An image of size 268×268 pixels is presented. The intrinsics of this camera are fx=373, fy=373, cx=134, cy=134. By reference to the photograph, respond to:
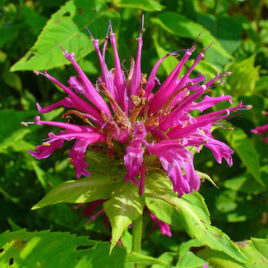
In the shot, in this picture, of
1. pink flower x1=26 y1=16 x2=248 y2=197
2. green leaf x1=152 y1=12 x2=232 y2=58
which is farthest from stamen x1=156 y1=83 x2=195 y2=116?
green leaf x1=152 y1=12 x2=232 y2=58

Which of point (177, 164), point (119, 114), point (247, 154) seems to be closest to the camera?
point (177, 164)

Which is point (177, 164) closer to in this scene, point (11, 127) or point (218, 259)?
point (218, 259)

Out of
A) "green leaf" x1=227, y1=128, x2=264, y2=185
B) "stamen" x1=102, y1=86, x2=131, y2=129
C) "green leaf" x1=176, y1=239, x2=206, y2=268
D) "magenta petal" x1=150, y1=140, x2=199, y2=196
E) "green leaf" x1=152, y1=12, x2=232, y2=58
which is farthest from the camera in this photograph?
"green leaf" x1=152, y1=12, x2=232, y2=58

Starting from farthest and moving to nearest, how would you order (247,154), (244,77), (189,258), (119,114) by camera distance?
(244,77)
(247,154)
(189,258)
(119,114)

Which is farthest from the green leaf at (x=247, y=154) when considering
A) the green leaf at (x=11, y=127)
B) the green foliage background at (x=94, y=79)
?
the green leaf at (x=11, y=127)

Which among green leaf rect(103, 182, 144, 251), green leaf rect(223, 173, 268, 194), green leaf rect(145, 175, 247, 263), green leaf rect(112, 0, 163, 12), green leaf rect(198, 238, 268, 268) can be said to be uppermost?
green leaf rect(112, 0, 163, 12)

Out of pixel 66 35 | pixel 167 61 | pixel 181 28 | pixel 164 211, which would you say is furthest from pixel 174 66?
pixel 164 211

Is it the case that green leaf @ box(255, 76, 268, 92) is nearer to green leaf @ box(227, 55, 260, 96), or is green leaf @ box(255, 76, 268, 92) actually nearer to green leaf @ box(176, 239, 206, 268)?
green leaf @ box(227, 55, 260, 96)
